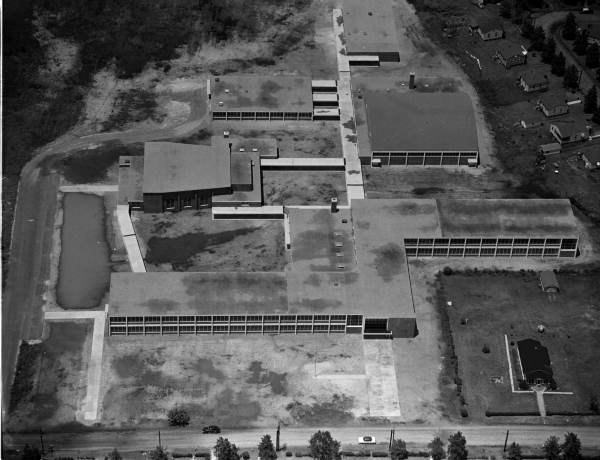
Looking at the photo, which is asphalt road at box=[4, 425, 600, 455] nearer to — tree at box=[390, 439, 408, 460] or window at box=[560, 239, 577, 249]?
tree at box=[390, 439, 408, 460]

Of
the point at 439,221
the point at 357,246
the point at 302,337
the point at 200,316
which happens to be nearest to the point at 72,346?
the point at 200,316

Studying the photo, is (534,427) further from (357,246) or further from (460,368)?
(357,246)

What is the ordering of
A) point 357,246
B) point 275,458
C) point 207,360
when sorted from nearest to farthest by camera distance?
point 275,458 → point 207,360 → point 357,246

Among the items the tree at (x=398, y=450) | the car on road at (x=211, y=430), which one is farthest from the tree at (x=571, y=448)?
the car on road at (x=211, y=430)

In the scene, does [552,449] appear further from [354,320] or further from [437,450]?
[354,320]

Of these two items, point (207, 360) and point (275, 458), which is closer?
point (275, 458)

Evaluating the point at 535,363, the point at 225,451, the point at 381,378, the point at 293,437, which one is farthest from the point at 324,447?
the point at 535,363
